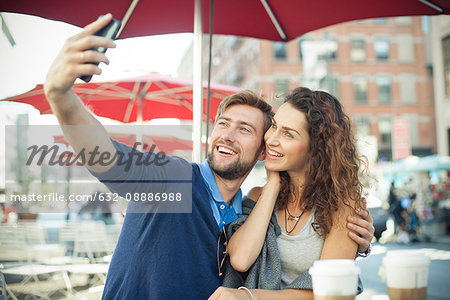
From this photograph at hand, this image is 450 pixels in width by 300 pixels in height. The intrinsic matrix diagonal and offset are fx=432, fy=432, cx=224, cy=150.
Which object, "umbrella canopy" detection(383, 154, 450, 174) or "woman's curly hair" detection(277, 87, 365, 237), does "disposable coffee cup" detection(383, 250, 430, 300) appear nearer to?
"woman's curly hair" detection(277, 87, 365, 237)

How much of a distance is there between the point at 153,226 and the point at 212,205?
13.8 inches

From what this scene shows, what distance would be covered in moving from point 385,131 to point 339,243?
31987 mm

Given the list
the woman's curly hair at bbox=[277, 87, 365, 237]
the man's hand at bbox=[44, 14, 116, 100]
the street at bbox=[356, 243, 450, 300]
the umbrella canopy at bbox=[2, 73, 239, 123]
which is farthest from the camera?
the street at bbox=[356, 243, 450, 300]

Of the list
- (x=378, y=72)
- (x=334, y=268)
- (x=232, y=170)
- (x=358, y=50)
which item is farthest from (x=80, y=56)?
(x=378, y=72)


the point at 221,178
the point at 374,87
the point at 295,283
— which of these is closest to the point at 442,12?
the point at 221,178

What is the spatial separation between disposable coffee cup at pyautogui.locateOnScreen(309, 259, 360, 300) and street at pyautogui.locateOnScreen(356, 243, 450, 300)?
3.04 m

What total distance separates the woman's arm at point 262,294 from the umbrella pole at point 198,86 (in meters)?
1.40

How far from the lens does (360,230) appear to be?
6.39 ft

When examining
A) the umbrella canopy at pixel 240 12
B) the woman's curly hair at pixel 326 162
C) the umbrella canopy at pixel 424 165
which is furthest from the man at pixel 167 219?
the umbrella canopy at pixel 424 165

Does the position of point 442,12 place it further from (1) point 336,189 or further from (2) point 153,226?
(2) point 153,226

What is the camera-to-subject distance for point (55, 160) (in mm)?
2275

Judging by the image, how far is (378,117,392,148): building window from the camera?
104ft

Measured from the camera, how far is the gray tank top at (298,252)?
1.99m

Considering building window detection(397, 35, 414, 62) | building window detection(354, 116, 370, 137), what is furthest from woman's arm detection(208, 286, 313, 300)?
building window detection(397, 35, 414, 62)
